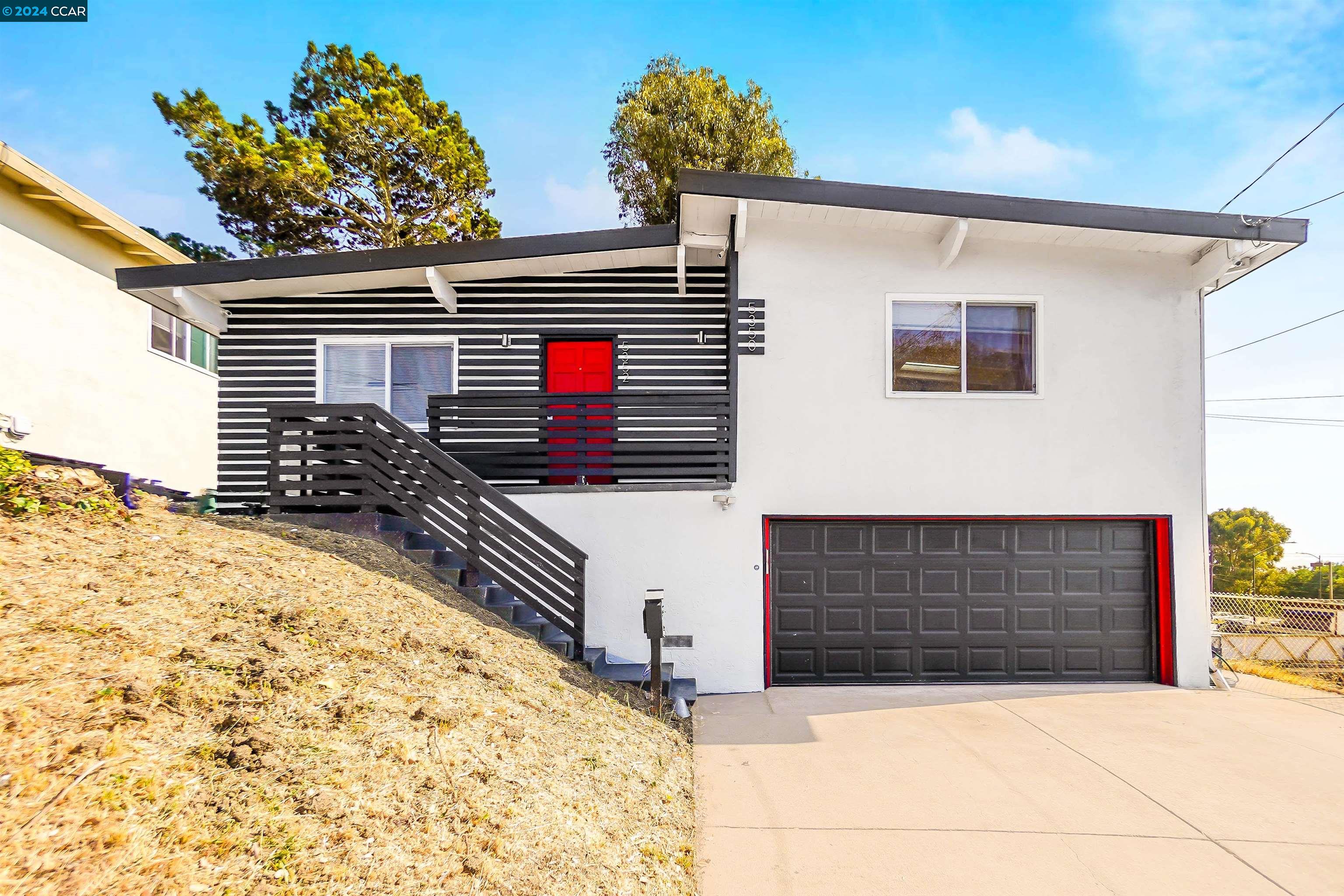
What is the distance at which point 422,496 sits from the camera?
696 cm

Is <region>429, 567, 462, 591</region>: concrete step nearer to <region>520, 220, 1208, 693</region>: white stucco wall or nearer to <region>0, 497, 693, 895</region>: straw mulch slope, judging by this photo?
Result: <region>520, 220, 1208, 693</region>: white stucco wall

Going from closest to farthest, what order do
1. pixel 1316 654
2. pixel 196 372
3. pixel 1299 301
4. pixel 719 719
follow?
pixel 719 719
pixel 1316 654
pixel 196 372
pixel 1299 301

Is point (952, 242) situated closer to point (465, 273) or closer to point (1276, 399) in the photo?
point (465, 273)

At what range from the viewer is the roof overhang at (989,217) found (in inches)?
287

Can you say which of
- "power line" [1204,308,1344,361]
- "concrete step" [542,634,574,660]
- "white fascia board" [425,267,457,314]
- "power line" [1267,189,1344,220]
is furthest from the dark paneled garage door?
"power line" [1204,308,1344,361]

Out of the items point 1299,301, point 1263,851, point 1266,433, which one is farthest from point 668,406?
point 1266,433

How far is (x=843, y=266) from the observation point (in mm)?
7977

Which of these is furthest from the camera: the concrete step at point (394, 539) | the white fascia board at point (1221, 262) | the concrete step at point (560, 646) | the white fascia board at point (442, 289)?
the white fascia board at point (442, 289)

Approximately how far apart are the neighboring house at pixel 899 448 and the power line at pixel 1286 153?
3069 millimetres

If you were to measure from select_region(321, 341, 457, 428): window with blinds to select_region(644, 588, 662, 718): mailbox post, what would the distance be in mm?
4496

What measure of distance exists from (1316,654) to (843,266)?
11.2 m

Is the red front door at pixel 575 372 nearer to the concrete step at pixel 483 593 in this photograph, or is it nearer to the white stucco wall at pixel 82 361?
the concrete step at pixel 483 593

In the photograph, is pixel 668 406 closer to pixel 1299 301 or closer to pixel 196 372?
pixel 196 372

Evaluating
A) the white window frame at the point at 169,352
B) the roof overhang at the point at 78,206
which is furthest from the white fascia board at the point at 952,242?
the white window frame at the point at 169,352
